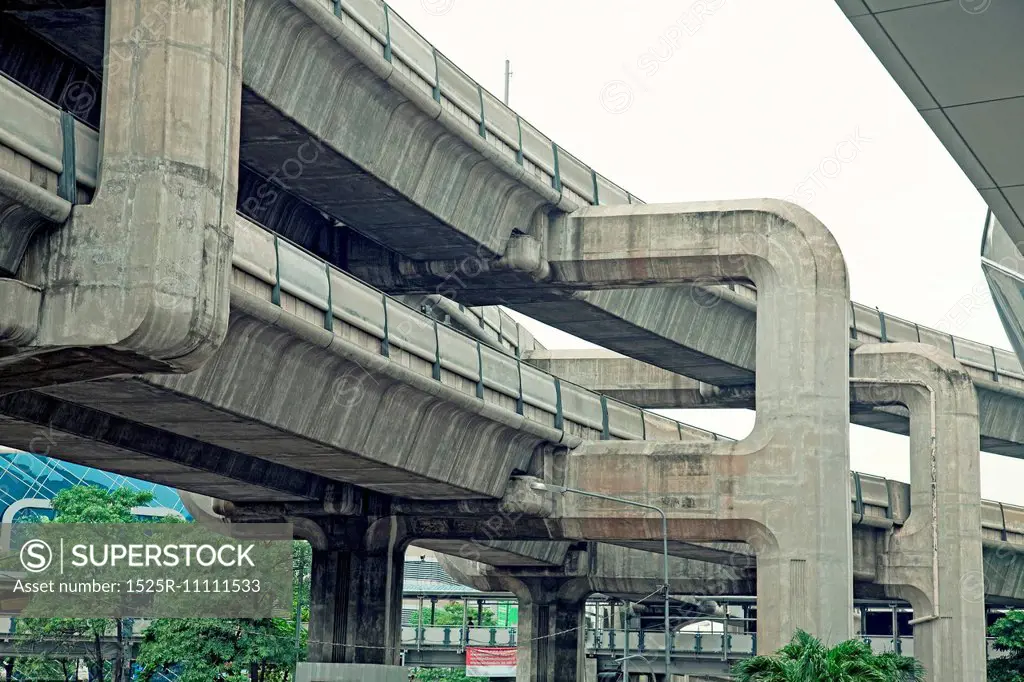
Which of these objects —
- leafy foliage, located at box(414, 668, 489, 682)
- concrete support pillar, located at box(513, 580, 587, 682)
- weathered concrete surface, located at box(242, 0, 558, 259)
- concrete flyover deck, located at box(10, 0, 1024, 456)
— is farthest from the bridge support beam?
leafy foliage, located at box(414, 668, 489, 682)

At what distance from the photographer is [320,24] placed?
26531 mm

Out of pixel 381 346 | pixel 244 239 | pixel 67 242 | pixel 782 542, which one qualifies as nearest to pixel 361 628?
pixel 782 542

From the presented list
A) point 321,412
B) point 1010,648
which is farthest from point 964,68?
point 1010,648

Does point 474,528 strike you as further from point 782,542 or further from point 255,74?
point 255,74

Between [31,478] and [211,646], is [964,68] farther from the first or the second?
[31,478]

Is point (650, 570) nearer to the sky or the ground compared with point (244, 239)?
nearer to the ground

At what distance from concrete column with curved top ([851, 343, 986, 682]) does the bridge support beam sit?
17.0 metres

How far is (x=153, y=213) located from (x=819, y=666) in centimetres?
1708

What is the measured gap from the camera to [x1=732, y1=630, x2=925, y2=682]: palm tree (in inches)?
1107

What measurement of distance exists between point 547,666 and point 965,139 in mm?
57043

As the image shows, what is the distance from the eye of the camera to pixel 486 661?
277 ft

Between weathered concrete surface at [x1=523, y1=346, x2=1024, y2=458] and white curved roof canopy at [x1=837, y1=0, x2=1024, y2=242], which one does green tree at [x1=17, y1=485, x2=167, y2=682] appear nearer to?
weathered concrete surface at [x1=523, y1=346, x2=1024, y2=458]

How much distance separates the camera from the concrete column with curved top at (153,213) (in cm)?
1819

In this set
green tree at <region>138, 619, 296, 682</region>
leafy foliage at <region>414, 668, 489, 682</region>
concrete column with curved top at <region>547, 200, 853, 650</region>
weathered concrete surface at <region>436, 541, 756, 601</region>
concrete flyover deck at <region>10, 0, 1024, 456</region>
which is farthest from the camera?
leafy foliage at <region>414, 668, 489, 682</region>
